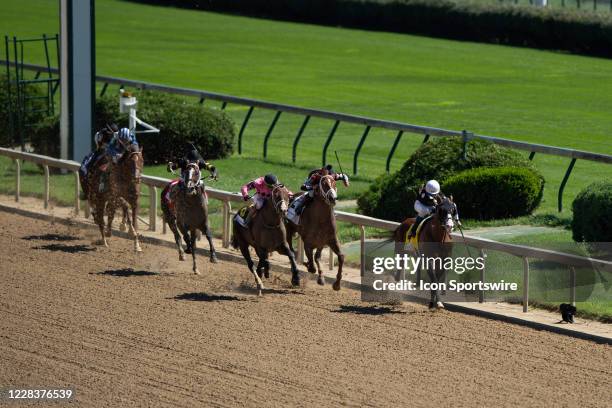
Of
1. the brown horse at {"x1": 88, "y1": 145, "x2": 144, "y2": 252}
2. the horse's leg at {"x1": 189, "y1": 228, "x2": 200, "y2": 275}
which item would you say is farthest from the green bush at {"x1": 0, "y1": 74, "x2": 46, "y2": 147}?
the horse's leg at {"x1": 189, "y1": 228, "x2": 200, "y2": 275}

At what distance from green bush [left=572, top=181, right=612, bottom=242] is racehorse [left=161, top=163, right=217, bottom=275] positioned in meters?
4.19

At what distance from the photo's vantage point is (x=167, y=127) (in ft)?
71.0

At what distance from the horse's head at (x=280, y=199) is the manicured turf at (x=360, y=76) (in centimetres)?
496

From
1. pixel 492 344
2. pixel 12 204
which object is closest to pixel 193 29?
pixel 12 204

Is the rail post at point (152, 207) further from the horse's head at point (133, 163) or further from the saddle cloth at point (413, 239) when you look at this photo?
the saddle cloth at point (413, 239)

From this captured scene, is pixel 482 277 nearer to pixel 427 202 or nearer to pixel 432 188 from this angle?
pixel 427 202

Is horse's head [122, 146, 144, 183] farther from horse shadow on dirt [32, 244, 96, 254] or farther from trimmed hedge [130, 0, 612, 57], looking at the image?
trimmed hedge [130, 0, 612, 57]

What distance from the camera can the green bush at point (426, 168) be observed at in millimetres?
17031

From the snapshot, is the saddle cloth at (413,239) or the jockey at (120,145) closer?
the saddle cloth at (413,239)

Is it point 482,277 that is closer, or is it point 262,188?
point 482,277

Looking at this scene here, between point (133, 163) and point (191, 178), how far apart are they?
1727 millimetres

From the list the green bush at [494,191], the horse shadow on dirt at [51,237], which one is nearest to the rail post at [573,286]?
the green bush at [494,191]

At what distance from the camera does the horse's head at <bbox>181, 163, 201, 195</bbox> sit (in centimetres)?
1497

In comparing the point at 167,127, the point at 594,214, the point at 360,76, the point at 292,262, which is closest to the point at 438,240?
the point at 292,262
